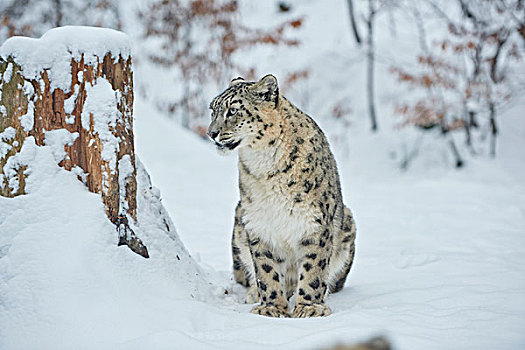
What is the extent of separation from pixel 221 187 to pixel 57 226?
6365 mm

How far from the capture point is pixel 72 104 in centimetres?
325

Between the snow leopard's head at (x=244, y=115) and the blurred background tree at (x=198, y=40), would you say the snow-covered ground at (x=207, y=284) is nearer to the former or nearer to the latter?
the snow leopard's head at (x=244, y=115)

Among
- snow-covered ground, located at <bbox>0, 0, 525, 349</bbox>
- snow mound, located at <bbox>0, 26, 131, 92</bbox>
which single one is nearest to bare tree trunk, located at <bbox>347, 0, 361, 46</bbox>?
snow-covered ground, located at <bbox>0, 0, 525, 349</bbox>

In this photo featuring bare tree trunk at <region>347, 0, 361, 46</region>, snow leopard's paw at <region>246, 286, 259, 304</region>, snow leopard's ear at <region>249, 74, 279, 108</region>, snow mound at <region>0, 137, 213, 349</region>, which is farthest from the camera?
bare tree trunk at <region>347, 0, 361, 46</region>

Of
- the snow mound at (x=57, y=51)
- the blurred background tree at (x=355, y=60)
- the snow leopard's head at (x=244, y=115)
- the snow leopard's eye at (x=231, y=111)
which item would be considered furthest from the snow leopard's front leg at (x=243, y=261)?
the blurred background tree at (x=355, y=60)

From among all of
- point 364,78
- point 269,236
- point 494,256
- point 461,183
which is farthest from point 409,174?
point 269,236

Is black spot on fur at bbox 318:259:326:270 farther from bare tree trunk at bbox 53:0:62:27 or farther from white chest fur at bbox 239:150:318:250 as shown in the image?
bare tree trunk at bbox 53:0:62:27

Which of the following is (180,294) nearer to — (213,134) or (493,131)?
(213,134)

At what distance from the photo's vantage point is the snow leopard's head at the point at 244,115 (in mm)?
3699

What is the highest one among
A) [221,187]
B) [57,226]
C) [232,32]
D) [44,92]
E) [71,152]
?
[232,32]

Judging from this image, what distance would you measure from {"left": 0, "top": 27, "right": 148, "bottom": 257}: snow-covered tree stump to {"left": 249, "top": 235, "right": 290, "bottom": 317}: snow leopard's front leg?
0.91m

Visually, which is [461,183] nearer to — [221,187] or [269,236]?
[221,187]

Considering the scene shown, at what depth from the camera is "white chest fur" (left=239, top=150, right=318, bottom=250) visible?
12.1 ft

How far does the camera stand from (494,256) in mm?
5180
